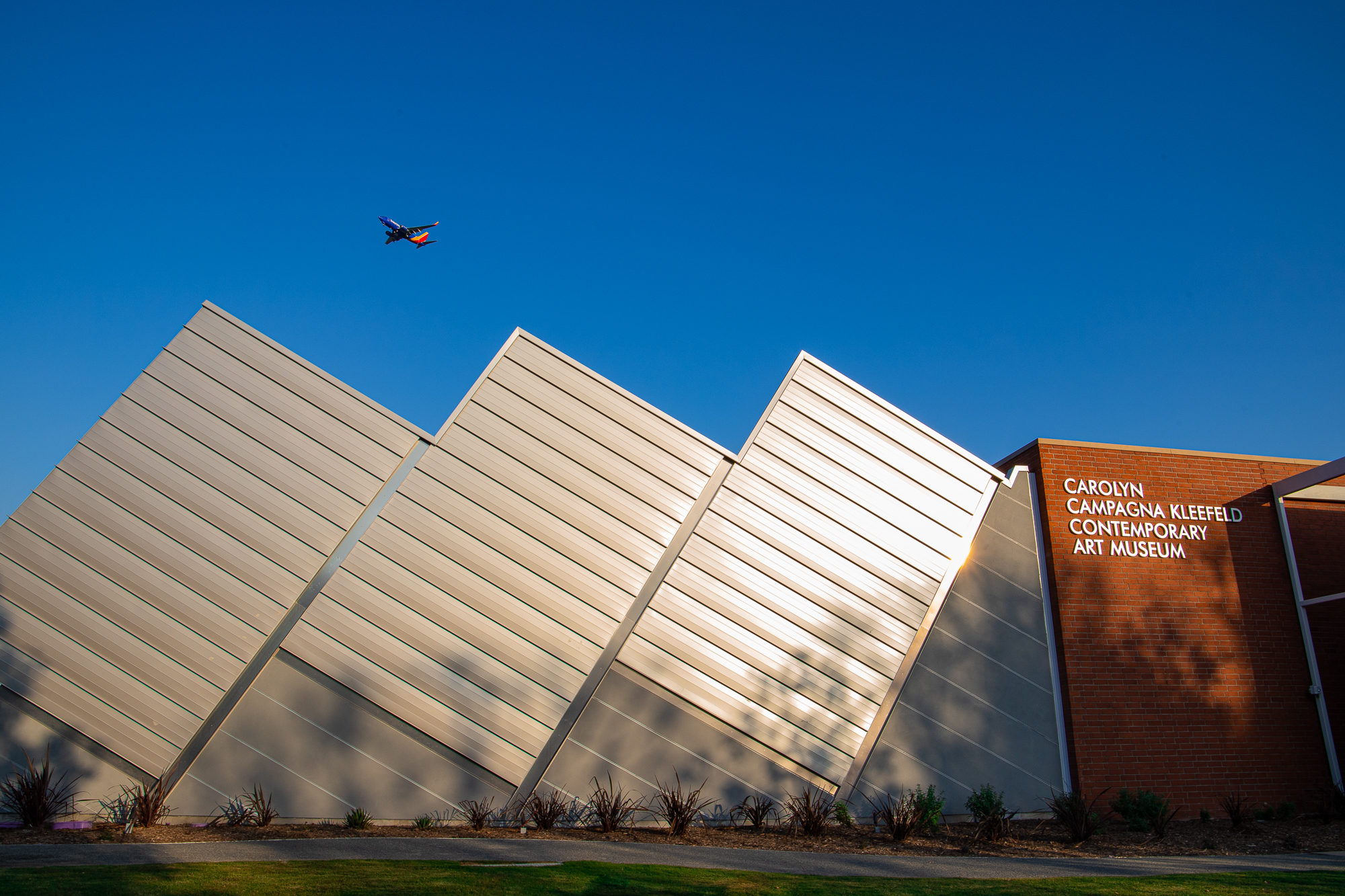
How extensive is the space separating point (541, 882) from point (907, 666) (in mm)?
7835

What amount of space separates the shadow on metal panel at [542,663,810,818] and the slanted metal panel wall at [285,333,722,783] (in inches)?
20.2

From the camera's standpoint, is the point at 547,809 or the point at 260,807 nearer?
the point at 260,807

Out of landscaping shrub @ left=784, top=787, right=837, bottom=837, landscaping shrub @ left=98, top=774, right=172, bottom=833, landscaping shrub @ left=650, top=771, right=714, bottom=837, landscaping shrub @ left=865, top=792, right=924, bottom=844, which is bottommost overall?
landscaping shrub @ left=98, top=774, right=172, bottom=833

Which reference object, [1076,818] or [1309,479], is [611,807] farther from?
[1309,479]

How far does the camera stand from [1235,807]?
506 inches

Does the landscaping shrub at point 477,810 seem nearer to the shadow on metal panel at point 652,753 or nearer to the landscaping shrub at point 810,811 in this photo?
the shadow on metal panel at point 652,753

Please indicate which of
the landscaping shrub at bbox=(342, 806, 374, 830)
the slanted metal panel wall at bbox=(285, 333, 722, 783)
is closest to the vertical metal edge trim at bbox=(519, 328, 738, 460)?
the slanted metal panel wall at bbox=(285, 333, 722, 783)

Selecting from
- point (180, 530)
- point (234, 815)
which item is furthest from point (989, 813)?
point (180, 530)

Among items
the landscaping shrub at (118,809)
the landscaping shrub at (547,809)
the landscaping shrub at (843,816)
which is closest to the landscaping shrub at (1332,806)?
the landscaping shrub at (843,816)

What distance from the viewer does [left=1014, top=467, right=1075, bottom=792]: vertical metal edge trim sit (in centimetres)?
1342

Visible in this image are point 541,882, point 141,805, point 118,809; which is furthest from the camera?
point 118,809

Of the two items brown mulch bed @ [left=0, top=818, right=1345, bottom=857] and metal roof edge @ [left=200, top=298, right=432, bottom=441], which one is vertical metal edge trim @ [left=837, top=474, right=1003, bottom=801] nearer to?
brown mulch bed @ [left=0, top=818, right=1345, bottom=857]

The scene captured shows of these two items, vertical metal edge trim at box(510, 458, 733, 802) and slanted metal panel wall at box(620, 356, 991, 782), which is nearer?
vertical metal edge trim at box(510, 458, 733, 802)

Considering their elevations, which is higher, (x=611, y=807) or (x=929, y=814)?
(x=929, y=814)
